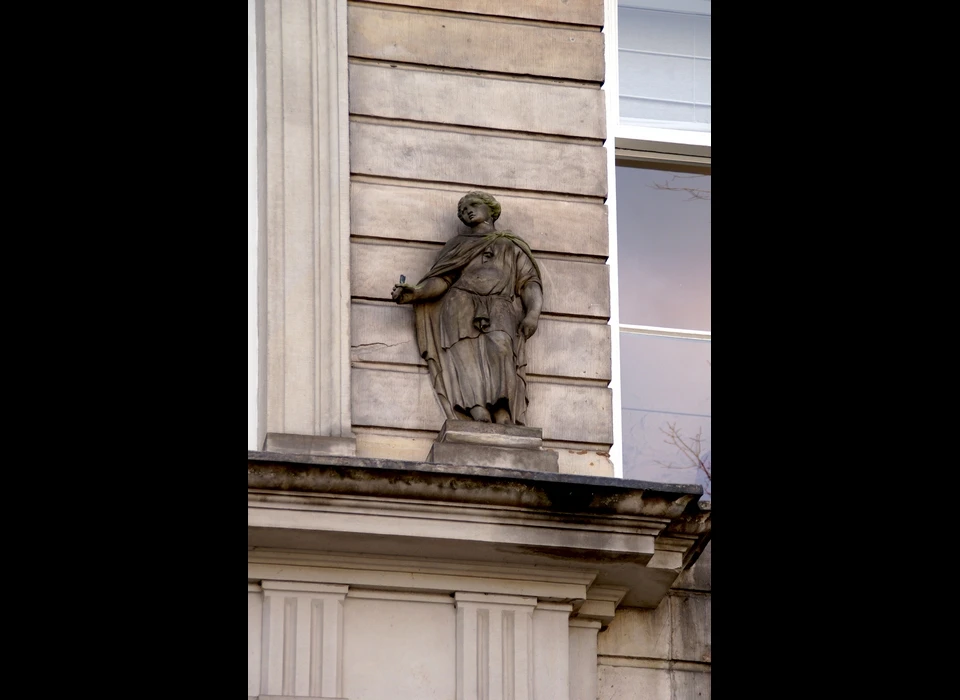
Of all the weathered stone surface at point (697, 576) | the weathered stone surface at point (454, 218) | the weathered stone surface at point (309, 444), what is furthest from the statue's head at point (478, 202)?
the weathered stone surface at point (697, 576)

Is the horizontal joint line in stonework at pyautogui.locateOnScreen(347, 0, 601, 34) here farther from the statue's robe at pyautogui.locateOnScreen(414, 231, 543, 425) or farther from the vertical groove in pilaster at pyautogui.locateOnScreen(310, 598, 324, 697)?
the vertical groove in pilaster at pyautogui.locateOnScreen(310, 598, 324, 697)

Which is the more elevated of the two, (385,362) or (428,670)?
(385,362)

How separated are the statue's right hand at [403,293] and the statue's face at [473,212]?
18.2 inches

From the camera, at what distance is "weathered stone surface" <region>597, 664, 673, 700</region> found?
908 cm

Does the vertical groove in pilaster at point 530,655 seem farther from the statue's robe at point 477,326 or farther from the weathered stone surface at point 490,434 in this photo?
the statue's robe at point 477,326

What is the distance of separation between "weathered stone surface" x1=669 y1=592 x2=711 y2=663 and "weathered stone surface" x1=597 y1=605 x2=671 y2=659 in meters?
0.04

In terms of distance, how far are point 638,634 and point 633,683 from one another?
0.76 ft

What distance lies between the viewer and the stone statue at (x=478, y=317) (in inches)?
363

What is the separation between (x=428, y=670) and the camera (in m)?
8.61
